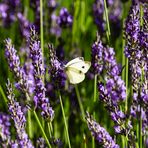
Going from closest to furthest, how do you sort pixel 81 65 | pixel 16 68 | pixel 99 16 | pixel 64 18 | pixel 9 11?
pixel 16 68
pixel 81 65
pixel 64 18
pixel 99 16
pixel 9 11

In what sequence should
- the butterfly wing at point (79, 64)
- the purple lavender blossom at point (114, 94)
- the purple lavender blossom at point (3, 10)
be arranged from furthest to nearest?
the purple lavender blossom at point (3, 10)
the butterfly wing at point (79, 64)
the purple lavender blossom at point (114, 94)

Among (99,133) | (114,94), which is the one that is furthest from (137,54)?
(99,133)

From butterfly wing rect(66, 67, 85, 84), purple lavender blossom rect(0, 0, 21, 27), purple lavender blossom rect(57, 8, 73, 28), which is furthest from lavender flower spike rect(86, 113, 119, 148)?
purple lavender blossom rect(0, 0, 21, 27)

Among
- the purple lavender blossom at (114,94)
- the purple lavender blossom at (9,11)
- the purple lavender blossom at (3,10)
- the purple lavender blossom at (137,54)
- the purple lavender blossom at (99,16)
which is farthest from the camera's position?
the purple lavender blossom at (3,10)

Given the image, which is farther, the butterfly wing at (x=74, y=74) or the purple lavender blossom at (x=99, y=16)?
the purple lavender blossom at (x=99, y=16)

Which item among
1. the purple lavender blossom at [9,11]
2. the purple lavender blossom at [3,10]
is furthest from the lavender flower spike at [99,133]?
the purple lavender blossom at [3,10]

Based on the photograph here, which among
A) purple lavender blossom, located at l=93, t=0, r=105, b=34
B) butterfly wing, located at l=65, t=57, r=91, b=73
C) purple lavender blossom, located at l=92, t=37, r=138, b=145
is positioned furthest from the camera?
purple lavender blossom, located at l=93, t=0, r=105, b=34

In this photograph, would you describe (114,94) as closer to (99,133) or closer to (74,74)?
(99,133)

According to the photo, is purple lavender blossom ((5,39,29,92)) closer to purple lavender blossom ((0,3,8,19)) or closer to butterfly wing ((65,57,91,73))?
butterfly wing ((65,57,91,73))

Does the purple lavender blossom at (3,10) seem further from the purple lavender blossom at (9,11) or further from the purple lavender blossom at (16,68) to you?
the purple lavender blossom at (16,68)
